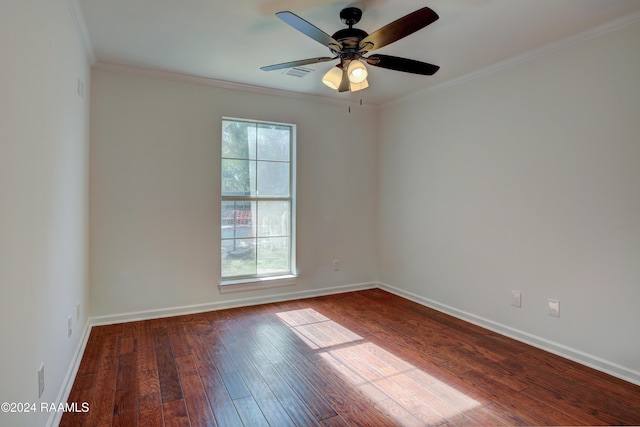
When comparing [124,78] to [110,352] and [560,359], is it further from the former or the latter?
[560,359]

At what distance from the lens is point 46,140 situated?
1.76 metres

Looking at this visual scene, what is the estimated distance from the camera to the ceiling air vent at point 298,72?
10.8 feet

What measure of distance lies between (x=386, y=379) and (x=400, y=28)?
7.28 ft

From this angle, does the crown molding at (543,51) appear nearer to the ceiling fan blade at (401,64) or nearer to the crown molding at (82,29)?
the ceiling fan blade at (401,64)

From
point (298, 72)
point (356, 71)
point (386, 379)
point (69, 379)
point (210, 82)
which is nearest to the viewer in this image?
point (69, 379)

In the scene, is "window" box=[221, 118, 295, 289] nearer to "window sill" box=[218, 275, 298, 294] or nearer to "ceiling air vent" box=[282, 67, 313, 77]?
"window sill" box=[218, 275, 298, 294]

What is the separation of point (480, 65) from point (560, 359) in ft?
8.44

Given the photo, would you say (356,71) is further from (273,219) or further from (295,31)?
(273,219)

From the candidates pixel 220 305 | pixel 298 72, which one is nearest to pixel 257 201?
pixel 220 305

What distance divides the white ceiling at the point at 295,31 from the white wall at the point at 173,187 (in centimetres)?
35

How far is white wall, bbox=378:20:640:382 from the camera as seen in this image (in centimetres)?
245

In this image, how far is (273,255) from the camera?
4.23 m

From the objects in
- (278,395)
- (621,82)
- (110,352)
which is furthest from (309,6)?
(110,352)

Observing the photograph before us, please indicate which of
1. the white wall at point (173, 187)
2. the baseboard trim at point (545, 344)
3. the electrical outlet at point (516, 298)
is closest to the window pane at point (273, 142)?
the white wall at point (173, 187)
